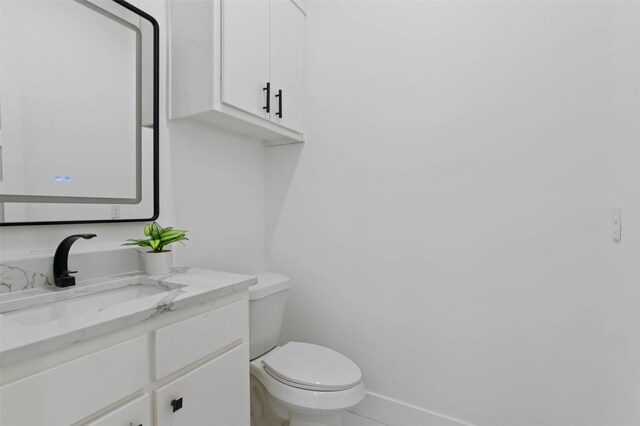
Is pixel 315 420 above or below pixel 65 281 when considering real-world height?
below

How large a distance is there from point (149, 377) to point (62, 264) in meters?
0.48

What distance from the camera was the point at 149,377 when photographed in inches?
32.6

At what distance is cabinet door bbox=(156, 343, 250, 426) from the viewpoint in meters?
0.88

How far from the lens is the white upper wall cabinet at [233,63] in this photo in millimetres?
1290

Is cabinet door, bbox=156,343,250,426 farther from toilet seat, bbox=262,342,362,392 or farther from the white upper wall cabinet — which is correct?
the white upper wall cabinet

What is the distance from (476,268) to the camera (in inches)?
56.1

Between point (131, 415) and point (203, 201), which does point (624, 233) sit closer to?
point (131, 415)

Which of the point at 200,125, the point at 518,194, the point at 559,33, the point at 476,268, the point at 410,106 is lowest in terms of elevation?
the point at 476,268

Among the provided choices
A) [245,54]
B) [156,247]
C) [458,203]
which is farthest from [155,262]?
[458,203]

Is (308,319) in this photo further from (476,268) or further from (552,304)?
(552,304)

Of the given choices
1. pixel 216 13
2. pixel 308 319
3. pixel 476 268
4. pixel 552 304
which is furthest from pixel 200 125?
pixel 552 304

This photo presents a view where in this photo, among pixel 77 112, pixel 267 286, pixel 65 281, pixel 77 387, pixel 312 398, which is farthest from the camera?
pixel 267 286

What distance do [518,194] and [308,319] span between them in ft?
4.12

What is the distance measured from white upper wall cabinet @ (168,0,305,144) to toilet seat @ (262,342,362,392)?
3.64 ft
